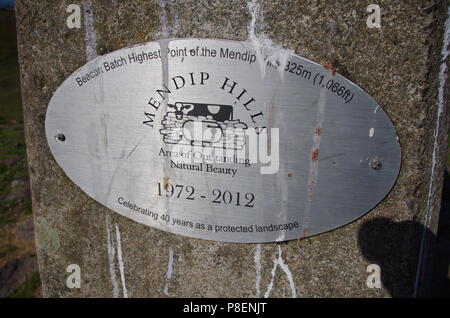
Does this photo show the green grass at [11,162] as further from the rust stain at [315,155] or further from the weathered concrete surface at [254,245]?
the rust stain at [315,155]

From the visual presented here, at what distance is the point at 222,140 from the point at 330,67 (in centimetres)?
48

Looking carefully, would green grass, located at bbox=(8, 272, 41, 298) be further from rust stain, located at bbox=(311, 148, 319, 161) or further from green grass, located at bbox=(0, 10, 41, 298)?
rust stain, located at bbox=(311, 148, 319, 161)

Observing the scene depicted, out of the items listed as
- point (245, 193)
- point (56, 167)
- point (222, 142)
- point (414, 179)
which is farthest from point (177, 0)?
point (414, 179)

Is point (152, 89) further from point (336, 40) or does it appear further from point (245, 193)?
point (336, 40)

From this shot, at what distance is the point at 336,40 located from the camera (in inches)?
51.4

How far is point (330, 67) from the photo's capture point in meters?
1.32

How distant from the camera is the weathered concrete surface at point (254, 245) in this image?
1293 millimetres

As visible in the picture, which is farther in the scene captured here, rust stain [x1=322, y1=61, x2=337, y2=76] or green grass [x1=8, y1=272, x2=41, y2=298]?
green grass [x1=8, y1=272, x2=41, y2=298]

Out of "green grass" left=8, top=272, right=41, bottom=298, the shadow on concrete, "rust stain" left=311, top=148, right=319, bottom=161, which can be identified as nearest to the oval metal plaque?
"rust stain" left=311, top=148, right=319, bottom=161

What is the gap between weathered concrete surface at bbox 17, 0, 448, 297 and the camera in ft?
4.24

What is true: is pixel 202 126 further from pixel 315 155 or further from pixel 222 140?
pixel 315 155

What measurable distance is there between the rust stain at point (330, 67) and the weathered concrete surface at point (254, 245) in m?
0.02

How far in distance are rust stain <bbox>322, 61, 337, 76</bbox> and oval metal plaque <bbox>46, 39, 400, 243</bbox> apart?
0.01 metres

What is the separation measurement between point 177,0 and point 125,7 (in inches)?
8.3
